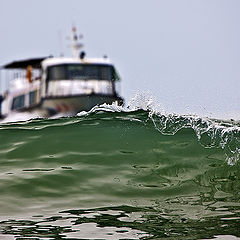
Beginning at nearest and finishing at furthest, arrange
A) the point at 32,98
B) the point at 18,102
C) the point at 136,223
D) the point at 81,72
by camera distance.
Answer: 1. the point at 136,223
2. the point at 81,72
3. the point at 32,98
4. the point at 18,102

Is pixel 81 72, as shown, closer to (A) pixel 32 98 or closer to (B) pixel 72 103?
(A) pixel 32 98

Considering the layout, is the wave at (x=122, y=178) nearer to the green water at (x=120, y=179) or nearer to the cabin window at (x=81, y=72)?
the green water at (x=120, y=179)

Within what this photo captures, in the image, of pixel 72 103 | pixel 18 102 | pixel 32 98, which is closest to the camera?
pixel 72 103

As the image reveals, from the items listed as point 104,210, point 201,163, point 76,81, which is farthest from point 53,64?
point 104,210

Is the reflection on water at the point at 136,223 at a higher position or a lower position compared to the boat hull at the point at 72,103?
lower

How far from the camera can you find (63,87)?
23.1m

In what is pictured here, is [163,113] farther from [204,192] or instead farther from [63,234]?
[63,234]

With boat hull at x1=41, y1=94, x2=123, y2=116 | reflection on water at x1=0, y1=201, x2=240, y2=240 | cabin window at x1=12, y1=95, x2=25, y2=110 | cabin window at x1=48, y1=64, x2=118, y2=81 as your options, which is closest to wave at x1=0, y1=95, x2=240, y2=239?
reflection on water at x1=0, y1=201, x2=240, y2=240

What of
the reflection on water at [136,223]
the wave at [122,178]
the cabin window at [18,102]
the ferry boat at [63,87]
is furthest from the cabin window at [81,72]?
the reflection on water at [136,223]

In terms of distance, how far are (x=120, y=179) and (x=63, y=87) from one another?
16881mm

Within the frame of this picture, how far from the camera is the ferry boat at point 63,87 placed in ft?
71.7

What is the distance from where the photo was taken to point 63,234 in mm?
4117

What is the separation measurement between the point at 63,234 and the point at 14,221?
27.5 inches

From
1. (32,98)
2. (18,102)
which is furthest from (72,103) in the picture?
(18,102)
